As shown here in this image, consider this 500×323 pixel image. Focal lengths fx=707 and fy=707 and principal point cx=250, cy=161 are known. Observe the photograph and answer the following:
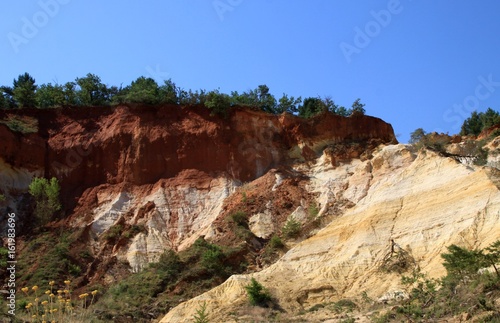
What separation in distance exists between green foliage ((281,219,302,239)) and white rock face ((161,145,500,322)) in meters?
3.04

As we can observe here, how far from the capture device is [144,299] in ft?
99.7

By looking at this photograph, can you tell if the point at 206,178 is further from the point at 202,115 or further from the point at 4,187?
the point at 4,187

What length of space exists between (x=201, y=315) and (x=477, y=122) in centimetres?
4079

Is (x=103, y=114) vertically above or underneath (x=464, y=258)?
above

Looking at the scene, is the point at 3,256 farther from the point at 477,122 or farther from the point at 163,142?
the point at 477,122

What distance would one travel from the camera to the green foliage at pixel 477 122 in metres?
55.5

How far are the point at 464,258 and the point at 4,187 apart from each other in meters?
27.1

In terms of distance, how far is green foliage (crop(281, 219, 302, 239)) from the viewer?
3391 centimetres

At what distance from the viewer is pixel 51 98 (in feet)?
150

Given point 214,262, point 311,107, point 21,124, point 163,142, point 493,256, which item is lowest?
point 493,256

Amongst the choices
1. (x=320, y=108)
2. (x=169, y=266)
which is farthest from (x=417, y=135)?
(x=169, y=266)

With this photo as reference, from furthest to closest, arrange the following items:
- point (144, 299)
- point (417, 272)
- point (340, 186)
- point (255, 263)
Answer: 1. point (340, 186)
2. point (255, 263)
3. point (144, 299)
4. point (417, 272)

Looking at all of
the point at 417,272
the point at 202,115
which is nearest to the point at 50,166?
the point at 202,115

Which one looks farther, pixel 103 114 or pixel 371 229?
pixel 103 114
